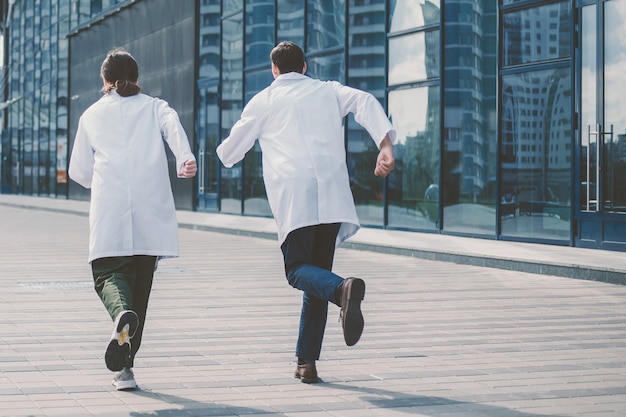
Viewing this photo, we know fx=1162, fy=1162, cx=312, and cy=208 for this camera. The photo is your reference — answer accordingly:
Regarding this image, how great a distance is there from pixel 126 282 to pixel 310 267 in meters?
0.93

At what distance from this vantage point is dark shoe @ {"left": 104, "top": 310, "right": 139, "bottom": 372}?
535cm

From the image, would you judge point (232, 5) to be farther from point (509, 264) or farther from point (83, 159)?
point (83, 159)

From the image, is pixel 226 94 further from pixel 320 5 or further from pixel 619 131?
pixel 619 131

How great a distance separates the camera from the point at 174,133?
587 cm

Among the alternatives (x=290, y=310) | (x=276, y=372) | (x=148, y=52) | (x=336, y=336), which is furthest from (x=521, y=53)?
(x=148, y=52)

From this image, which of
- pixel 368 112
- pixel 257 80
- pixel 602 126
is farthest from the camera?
pixel 257 80

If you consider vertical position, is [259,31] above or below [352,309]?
above

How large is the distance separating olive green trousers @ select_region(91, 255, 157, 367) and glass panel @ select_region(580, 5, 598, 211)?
36.0 ft

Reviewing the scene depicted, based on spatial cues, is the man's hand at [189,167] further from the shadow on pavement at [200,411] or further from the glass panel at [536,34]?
the glass panel at [536,34]

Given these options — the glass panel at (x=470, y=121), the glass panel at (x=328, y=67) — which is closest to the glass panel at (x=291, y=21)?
the glass panel at (x=328, y=67)

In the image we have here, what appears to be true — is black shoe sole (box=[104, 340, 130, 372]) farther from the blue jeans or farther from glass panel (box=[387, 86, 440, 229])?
glass panel (box=[387, 86, 440, 229])

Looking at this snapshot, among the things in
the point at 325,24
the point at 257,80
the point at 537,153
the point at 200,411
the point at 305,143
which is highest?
the point at 325,24

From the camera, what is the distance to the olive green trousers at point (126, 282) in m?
5.72

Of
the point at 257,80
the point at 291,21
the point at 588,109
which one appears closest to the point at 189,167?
the point at 588,109
